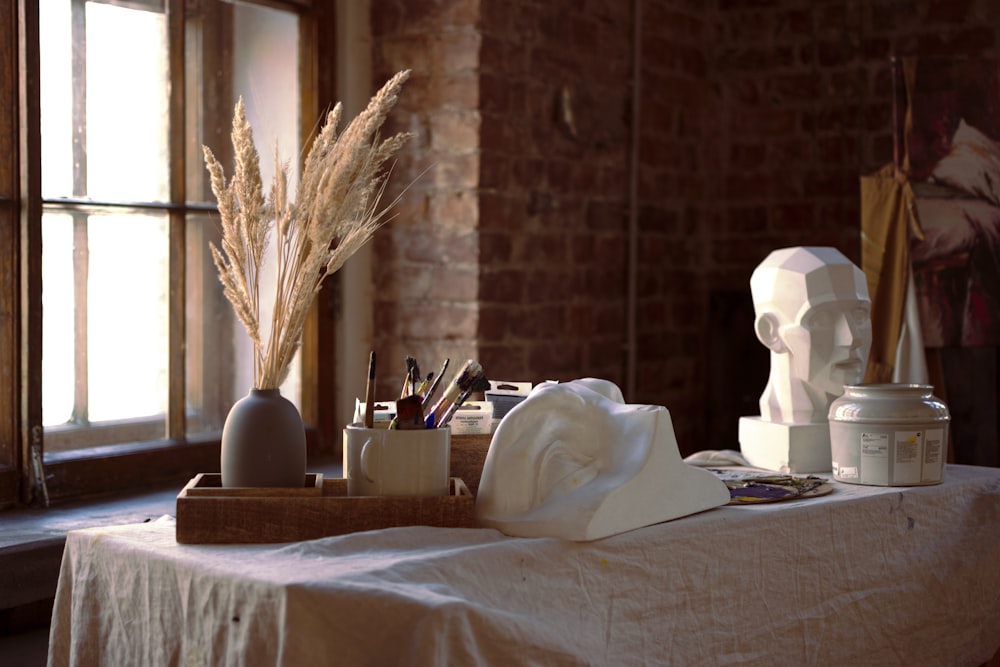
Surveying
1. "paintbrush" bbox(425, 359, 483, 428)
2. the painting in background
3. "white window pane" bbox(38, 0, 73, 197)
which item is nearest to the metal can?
"paintbrush" bbox(425, 359, 483, 428)

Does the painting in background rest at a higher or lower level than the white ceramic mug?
higher

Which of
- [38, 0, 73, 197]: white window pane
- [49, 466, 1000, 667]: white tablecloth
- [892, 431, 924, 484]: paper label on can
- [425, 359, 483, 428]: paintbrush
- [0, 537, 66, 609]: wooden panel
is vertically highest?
[38, 0, 73, 197]: white window pane

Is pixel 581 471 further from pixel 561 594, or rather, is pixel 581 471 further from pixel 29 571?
pixel 29 571

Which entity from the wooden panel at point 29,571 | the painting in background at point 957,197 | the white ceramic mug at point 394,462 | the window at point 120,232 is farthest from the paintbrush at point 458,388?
the painting in background at point 957,197

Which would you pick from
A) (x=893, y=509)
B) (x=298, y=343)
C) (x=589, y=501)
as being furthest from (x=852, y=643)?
(x=298, y=343)

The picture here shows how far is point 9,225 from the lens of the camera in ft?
7.88

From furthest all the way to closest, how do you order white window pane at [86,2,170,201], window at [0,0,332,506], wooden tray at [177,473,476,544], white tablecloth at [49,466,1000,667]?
white window pane at [86,2,170,201]
window at [0,0,332,506]
wooden tray at [177,473,476,544]
white tablecloth at [49,466,1000,667]

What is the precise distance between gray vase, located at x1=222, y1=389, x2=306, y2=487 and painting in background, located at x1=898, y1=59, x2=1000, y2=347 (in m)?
2.07

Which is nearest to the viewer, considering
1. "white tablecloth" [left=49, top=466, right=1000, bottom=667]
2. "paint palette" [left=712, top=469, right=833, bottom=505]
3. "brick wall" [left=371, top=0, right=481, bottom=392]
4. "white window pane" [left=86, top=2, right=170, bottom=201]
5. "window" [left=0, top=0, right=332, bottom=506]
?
"white tablecloth" [left=49, top=466, right=1000, bottom=667]

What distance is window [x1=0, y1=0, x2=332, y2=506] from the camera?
2.41 meters

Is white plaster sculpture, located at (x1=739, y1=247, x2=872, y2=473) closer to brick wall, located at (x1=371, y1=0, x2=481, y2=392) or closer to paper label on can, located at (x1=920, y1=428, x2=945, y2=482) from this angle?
paper label on can, located at (x1=920, y1=428, x2=945, y2=482)

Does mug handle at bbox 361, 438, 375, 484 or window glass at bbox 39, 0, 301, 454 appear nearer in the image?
mug handle at bbox 361, 438, 375, 484

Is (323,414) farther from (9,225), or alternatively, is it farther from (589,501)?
(589,501)

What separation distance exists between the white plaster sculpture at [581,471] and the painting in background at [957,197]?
1.69 metres
